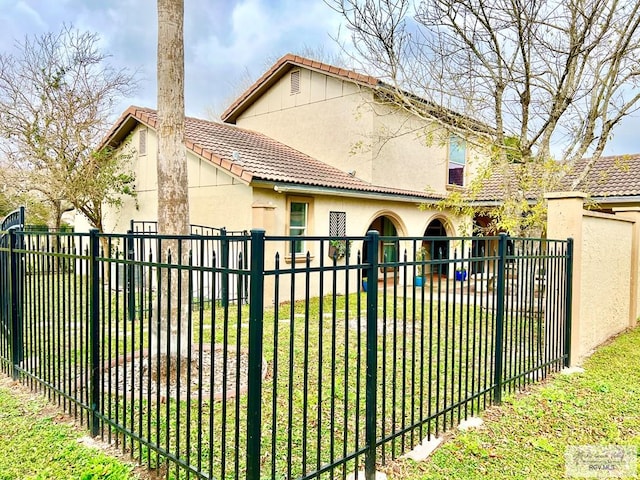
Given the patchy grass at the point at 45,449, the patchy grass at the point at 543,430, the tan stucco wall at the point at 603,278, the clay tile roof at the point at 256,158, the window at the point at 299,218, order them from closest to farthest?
the patchy grass at the point at 45,449 < the patchy grass at the point at 543,430 < the tan stucco wall at the point at 603,278 < the clay tile roof at the point at 256,158 < the window at the point at 299,218

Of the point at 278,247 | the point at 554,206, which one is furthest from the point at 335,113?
the point at 554,206

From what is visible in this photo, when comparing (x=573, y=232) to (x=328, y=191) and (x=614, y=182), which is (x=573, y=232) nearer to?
(x=328, y=191)

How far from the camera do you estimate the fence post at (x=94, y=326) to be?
11.8 ft

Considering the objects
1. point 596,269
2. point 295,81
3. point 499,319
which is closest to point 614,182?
point 596,269

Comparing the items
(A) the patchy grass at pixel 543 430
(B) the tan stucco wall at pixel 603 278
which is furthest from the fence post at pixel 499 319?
(B) the tan stucco wall at pixel 603 278

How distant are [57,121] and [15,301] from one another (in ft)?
33.0

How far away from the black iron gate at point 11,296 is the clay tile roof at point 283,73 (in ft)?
31.6

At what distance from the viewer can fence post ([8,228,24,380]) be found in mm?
4699

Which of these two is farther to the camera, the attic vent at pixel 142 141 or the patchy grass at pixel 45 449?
the attic vent at pixel 142 141

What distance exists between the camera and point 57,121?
12688 mm

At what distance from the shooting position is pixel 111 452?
3434mm

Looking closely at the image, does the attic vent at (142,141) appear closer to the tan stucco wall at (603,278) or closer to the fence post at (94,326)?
the fence post at (94,326)

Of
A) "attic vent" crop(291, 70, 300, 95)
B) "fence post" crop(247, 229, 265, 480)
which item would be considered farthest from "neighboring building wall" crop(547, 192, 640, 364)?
"attic vent" crop(291, 70, 300, 95)

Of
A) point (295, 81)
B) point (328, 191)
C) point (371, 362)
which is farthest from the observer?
point (295, 81)
